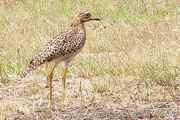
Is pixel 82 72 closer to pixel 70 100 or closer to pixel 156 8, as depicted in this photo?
pixel 70 100

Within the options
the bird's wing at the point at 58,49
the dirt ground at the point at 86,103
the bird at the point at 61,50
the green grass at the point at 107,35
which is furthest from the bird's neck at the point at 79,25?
the green grass at the point at 107,35

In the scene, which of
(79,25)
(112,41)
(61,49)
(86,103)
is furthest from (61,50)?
(112,41)

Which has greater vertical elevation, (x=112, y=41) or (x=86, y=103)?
(x=112, y=41)

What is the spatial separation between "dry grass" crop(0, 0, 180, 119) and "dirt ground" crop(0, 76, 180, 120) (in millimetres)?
60

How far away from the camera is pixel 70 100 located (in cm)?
825

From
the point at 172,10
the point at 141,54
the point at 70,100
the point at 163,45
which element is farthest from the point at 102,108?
the point at 172,10

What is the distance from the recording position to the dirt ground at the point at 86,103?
745 cm

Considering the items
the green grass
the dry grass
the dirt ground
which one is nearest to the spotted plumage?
the dirt ground

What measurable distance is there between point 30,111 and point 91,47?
12.4 feet

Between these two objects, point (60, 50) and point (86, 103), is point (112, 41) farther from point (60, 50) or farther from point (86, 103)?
point (60, 50)

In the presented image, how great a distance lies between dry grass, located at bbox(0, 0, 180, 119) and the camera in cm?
885

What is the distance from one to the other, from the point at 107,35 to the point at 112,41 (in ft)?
1.73

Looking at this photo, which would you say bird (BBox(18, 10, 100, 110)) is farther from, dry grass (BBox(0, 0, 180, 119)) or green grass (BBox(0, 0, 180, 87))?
green grass (BBox(0, 0, 180, 87))

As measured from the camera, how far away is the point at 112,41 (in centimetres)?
1175
